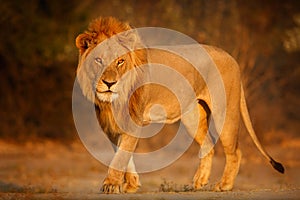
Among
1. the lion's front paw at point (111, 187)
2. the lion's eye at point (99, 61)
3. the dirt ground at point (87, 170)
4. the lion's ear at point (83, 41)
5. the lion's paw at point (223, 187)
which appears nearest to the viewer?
the lion's front paw at point (111, 187)

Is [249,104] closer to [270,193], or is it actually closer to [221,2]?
[221,2]

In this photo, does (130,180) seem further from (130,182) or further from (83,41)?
(83,41)

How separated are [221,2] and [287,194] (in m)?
8.77

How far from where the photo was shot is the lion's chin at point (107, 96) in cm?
608

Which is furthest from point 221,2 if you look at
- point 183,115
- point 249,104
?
point 183,115

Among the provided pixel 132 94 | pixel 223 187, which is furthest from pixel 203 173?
pixel 132 94

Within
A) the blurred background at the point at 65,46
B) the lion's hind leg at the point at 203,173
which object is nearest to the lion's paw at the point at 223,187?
the lion's hind leg at the point at 203,173

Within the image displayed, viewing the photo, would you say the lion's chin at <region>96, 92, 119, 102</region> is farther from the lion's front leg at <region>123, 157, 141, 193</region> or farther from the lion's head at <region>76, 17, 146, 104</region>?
the lion's front leg at <region>123, 157, 141, 193</region>

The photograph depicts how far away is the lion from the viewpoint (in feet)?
19.9

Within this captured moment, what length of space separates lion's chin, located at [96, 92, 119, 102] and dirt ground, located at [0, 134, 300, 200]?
6.10ft

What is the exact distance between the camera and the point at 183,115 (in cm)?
744

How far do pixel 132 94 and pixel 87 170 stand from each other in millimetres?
5648

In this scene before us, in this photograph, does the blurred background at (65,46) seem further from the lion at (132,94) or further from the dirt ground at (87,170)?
the lion at (132,94)

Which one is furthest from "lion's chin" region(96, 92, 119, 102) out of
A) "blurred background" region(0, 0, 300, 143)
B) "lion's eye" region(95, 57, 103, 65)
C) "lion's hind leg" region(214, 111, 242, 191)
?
"blurred background" region(0, 0, 300, 143)
